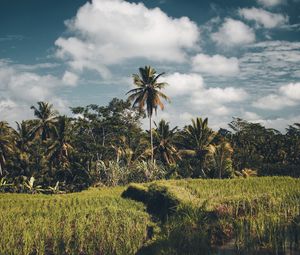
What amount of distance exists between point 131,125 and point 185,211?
26.2m

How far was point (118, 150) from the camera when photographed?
3600 centimetres

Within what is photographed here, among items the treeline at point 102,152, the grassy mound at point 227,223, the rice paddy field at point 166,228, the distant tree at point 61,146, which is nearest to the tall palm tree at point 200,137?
the treeline at point 102,152

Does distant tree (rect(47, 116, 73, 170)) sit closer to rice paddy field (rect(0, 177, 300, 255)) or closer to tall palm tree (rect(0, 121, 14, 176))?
tall palm tree (rect(0, 121, 14, 176))

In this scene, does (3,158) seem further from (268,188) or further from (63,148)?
(268,188)

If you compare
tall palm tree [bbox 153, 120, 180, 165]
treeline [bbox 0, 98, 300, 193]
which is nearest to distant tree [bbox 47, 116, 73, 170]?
treeline [bbox 0, 98, 300, 193]

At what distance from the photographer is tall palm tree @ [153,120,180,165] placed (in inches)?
1500

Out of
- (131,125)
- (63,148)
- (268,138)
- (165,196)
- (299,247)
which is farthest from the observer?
(268,138)

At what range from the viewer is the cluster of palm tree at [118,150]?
34375 mm

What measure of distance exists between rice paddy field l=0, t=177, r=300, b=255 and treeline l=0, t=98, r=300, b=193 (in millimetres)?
16176

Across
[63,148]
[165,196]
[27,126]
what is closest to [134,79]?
[63,148]

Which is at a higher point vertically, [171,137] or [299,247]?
[171,137]

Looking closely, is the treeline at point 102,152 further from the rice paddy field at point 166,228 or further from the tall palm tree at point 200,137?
the rice paddy field at point 166,228

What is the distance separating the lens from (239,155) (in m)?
38.4

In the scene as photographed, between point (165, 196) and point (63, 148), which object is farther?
point (63, 148)
